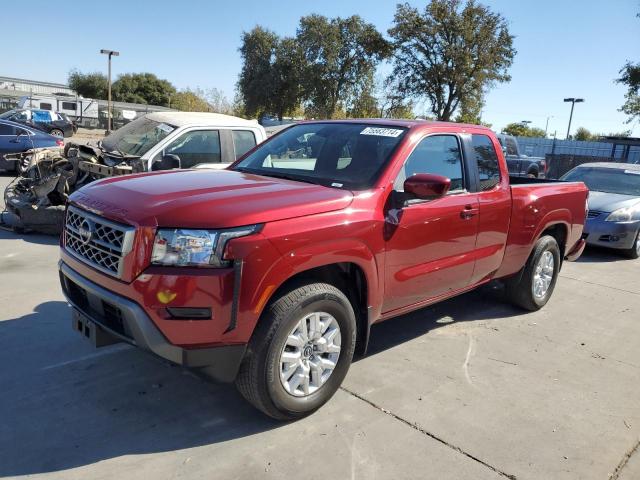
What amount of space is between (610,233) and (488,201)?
17.1 ft

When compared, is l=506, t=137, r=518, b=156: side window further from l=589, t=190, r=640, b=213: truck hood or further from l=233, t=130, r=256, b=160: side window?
l=233, t=130, r=256, b=160: side window

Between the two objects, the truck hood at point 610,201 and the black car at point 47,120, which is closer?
the truck hood at point 610,201

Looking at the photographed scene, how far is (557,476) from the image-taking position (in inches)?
117

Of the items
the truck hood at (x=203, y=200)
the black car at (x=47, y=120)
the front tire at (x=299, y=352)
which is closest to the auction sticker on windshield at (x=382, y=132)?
the truck hood at (x=203, y=200)

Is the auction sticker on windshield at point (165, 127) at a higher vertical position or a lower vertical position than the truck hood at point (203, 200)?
higher

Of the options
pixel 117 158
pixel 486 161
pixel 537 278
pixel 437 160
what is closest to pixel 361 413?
pixel 437 160

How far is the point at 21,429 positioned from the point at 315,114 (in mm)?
35692

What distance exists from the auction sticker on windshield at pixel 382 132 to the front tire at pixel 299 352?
1397mm

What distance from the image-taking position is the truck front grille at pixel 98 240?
2.92 metres

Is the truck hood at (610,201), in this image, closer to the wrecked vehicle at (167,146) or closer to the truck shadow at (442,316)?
the truck shadow at (442,316)

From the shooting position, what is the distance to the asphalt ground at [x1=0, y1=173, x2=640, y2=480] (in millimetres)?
2932

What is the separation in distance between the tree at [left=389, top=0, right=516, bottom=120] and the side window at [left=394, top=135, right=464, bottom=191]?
28.0m

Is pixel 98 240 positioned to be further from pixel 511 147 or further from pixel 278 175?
pixel 511 147

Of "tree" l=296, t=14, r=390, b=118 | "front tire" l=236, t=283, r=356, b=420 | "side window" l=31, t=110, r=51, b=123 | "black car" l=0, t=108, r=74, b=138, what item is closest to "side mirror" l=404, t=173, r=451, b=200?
"front tire" l=236, t=283, r=356, b=420
